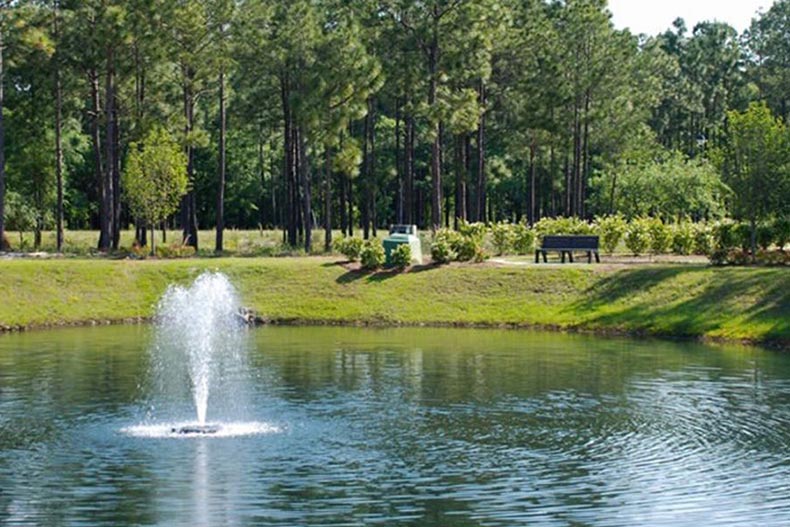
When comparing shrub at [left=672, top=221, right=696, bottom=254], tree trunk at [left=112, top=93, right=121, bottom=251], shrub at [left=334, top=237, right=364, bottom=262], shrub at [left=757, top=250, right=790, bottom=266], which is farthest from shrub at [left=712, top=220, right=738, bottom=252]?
tree trunk at [left=112, top=93, right=121, bottom=251]

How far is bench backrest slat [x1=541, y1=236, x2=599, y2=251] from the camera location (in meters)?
Result: 56.6

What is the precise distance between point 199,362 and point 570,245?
23.4 metres

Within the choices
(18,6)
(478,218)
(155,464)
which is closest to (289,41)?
(18,6)

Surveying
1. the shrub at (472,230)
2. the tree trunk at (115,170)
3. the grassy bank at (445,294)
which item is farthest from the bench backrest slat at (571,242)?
the tree trunk at (115,170)

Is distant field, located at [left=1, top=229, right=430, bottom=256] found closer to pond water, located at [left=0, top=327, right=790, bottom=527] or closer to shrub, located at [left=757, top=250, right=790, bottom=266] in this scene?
shrub, located at [left=757, top=250, right=790, bottom=266]

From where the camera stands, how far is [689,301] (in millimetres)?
48219

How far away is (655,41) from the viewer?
120688 mm

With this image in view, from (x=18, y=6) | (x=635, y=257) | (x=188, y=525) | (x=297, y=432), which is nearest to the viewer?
(x=188, y=525)

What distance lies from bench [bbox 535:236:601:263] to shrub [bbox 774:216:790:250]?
25.0ft

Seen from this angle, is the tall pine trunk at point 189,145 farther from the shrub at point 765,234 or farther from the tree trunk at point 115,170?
the shrub at point 765,234

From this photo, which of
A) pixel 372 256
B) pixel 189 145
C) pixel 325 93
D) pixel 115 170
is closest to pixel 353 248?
pixel 372 256

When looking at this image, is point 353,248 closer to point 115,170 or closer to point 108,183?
point 108,183

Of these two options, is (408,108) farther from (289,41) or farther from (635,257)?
(635,257)

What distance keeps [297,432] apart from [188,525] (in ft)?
24.9
